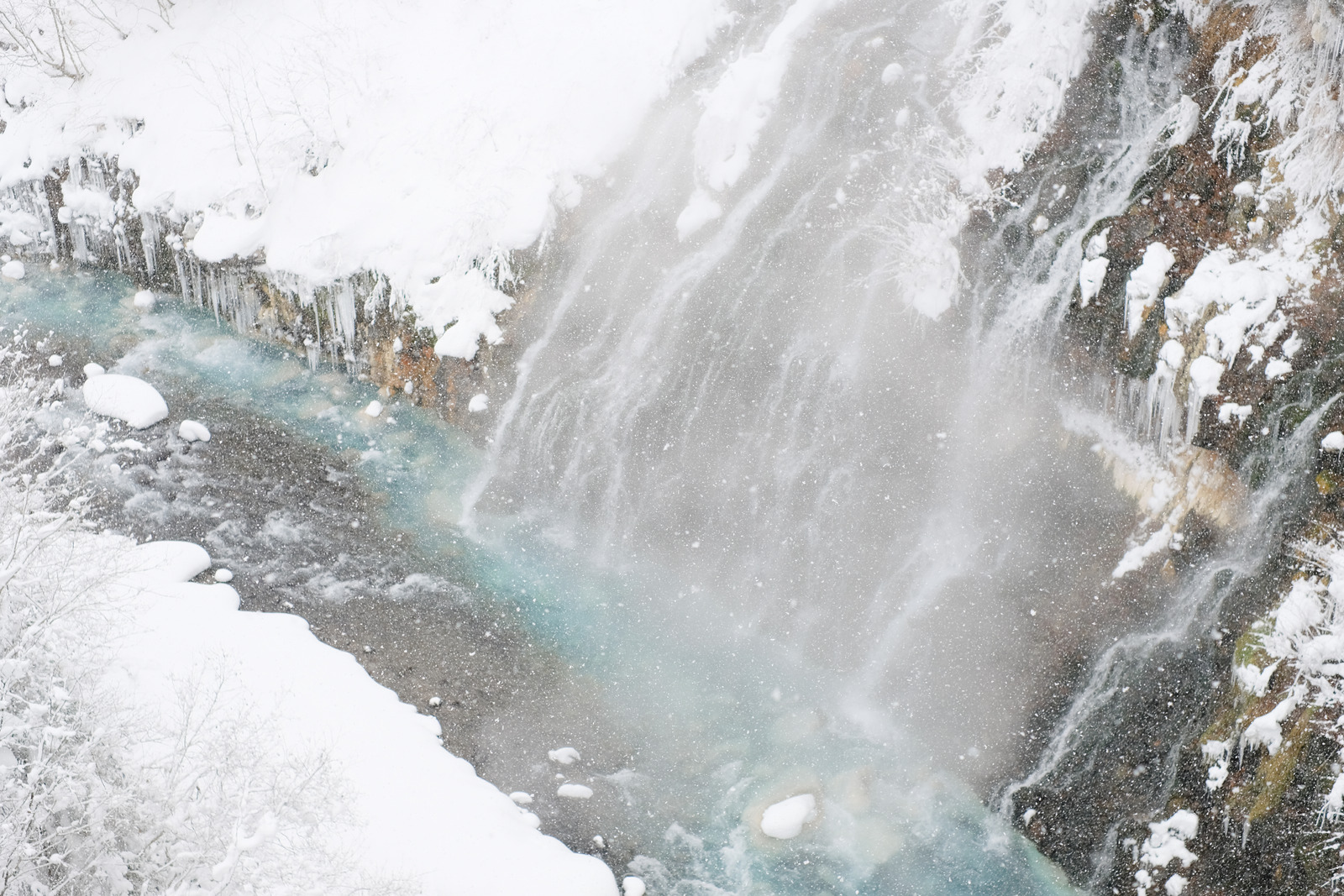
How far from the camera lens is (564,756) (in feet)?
34.5

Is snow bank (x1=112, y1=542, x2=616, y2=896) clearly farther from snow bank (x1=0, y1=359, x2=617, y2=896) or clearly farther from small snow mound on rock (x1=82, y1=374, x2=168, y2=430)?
small snow mound on rock (x1=82, y1=374, x2=168, y2=430)

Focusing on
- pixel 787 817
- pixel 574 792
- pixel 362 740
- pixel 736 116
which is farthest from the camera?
pixel 736 116

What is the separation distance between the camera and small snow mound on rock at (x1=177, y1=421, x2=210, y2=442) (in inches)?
565

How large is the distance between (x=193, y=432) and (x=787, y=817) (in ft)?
37.0

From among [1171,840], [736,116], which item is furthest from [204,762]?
[736,116]

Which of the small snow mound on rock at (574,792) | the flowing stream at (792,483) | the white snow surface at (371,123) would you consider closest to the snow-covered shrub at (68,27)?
the white snow surface at (371,123)

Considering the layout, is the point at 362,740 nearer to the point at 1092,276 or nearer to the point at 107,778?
the point at 107,778

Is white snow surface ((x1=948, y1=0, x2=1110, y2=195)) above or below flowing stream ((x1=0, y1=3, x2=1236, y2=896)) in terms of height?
above

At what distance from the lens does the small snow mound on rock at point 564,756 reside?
1050cm

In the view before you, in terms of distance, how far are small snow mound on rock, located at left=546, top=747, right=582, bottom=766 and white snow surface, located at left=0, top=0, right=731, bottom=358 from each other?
22.9ft

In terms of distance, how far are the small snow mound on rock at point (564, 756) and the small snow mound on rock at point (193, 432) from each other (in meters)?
8.34

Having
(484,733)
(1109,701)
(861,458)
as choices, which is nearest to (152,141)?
(484,733)

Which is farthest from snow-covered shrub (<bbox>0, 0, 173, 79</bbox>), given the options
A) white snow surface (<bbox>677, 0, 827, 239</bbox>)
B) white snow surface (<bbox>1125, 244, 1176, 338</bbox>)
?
white snow surface (<bbox>1125, 244, 1176, 338</bbox>)

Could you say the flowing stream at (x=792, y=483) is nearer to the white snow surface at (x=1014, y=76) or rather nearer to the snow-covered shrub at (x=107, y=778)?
the white snow surface at (x=1014, y=76)
